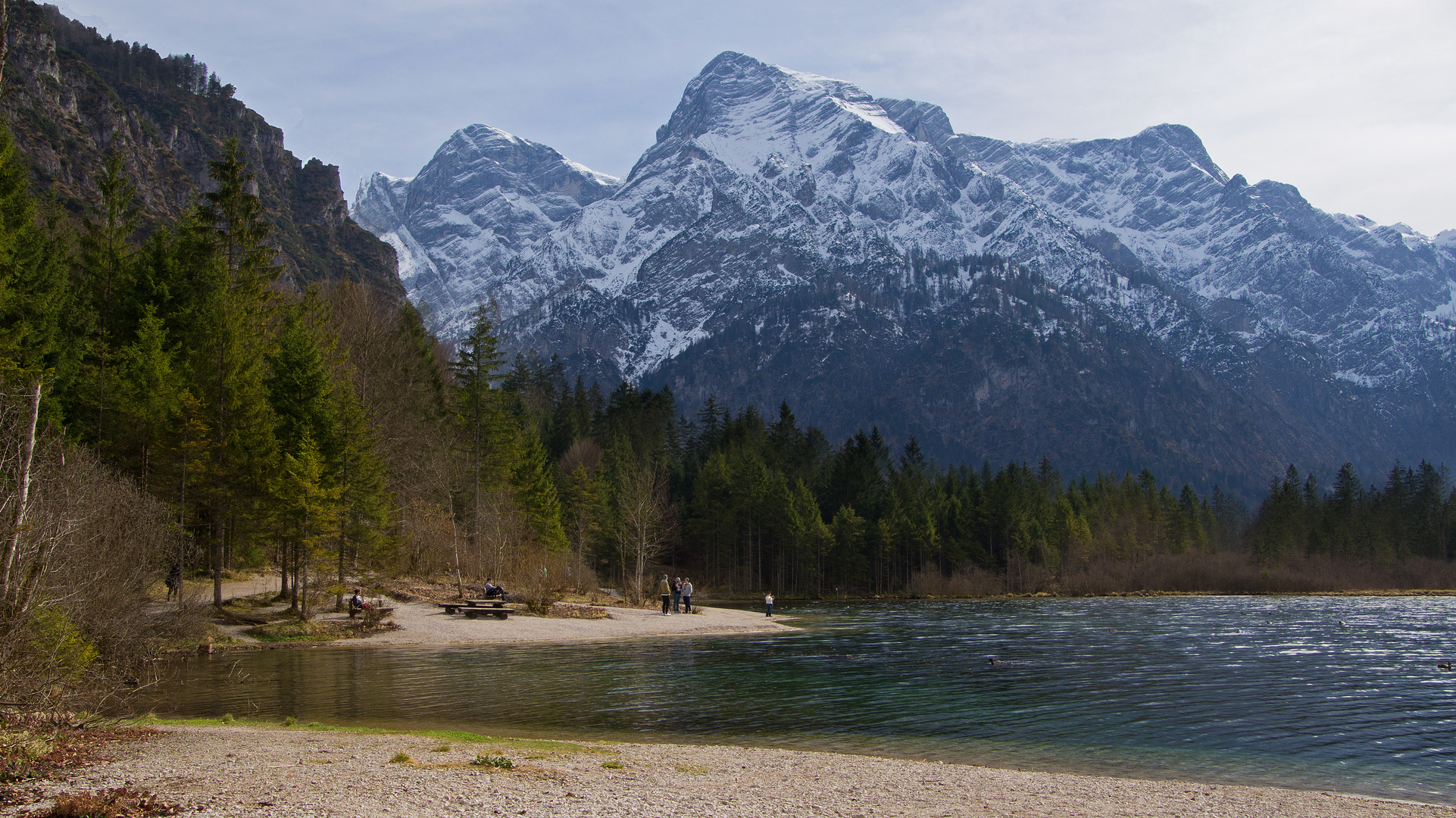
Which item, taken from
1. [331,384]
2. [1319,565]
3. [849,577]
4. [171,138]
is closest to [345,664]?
[331,384]

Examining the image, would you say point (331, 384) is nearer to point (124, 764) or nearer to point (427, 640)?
point (427, 640)

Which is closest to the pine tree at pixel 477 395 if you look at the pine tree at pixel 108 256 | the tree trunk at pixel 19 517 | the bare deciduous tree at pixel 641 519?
the bare deciduous tree at pixel 641 519

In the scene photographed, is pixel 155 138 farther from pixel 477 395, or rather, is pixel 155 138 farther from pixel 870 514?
pixel 870 514

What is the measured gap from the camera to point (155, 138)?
472ft

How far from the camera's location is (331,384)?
147 ft

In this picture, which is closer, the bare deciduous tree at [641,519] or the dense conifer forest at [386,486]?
the dense conifer forest at [386,486]

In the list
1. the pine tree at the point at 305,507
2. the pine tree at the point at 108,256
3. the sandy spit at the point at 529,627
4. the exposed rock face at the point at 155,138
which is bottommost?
the sandy spit at the point at 529,627

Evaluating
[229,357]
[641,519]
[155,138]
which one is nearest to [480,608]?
[229,357]

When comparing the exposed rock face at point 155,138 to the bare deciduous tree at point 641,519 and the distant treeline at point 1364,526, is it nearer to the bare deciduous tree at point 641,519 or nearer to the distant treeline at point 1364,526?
the bare deciduous tree at point 641,519

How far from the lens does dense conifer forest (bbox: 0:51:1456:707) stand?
26.6 metres

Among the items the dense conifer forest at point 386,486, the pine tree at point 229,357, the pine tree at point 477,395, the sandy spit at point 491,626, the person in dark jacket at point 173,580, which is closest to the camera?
the dense conifer forest at point 386,486

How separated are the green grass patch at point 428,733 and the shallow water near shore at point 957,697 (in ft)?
4.05

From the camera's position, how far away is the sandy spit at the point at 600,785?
1179 centimetres

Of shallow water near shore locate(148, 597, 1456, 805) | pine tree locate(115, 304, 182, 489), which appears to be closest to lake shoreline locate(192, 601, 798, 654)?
shallow water near shore locate(148, 597, 1456, 805)
